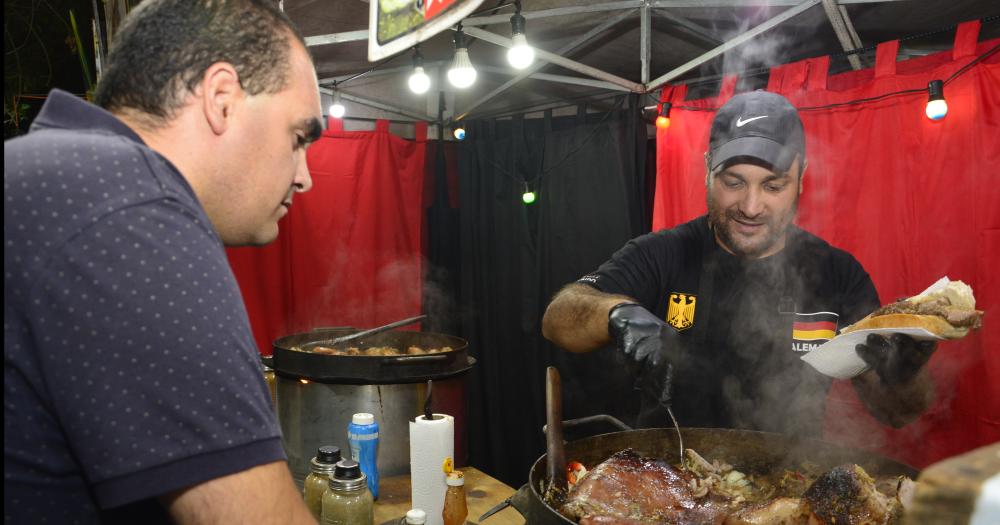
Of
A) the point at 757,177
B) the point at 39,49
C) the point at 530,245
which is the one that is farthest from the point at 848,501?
the point at 39,49

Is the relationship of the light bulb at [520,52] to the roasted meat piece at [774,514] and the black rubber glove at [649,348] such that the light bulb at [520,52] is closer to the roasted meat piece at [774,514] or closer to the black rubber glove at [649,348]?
the black rubber glove at [649,348]

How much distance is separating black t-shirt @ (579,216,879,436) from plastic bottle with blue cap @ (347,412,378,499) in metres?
1.36

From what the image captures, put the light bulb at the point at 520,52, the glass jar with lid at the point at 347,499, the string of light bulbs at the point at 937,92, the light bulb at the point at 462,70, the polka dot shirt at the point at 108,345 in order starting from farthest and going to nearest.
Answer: the light bulb at the point at 462,70
the light bulb at the point at 520,52
the string of light bulbs at the point at 937,92
the glass jar with lid at the point at 347,499
the polka dot shirt at the point at 108,345

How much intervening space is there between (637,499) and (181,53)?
1886mm

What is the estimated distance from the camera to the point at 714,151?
3.37 meters

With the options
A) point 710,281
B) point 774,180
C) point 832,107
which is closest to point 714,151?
point 774,180

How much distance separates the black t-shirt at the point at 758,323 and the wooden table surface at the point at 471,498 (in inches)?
36.4

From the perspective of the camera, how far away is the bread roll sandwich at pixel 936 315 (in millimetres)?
2148

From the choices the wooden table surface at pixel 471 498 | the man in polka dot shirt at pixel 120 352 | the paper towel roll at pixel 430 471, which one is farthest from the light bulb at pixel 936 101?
the man in polka dot shirt at pixel 120 352

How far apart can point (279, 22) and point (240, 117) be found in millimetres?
256

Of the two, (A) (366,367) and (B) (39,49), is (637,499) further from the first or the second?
(B) (39,49)

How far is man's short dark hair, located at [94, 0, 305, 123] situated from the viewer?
1287mm

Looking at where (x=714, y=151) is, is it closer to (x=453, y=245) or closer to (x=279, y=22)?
(x=279, y=22)

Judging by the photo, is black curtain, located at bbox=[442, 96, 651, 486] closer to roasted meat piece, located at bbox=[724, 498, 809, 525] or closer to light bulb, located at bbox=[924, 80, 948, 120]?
light bulb, located at bbox=[924, 80, 948, 120]
